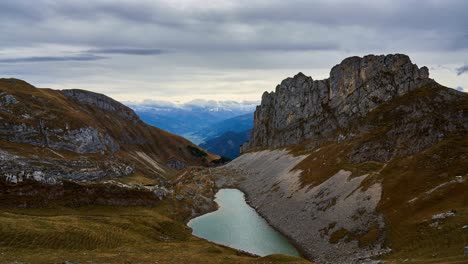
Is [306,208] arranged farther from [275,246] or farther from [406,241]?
[406,241]

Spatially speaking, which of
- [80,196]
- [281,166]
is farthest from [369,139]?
[80,196]

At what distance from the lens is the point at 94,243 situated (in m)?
74.4

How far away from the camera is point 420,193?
96.3 meters

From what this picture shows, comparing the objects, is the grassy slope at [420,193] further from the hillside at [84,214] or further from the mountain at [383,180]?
the hillside at [84,214]

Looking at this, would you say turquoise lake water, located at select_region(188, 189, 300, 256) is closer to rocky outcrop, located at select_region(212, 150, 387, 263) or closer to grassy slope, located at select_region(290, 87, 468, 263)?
rocky outcrop, located at select_region(212, 150, 387, 263)

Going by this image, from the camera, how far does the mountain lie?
8069 centimetres

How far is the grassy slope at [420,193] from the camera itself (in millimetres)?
68688

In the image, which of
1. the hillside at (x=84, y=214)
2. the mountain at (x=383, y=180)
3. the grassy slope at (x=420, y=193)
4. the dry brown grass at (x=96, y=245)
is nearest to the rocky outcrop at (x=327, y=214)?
the mountain at (x=383, y=180)

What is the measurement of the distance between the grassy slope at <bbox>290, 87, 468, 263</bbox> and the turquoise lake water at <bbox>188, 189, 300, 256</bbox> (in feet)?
71.8

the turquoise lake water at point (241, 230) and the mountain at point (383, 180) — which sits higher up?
the mountain at point (383, 180)

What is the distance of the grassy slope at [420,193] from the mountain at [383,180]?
0.26 metres

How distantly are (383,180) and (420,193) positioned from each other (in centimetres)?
1529

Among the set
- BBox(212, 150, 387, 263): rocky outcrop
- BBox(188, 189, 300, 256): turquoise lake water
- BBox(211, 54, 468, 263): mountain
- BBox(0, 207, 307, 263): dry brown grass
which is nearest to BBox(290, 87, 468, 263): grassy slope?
BBox(211, 54, 468, 263): mountain

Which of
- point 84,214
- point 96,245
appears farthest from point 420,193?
point 84,214
